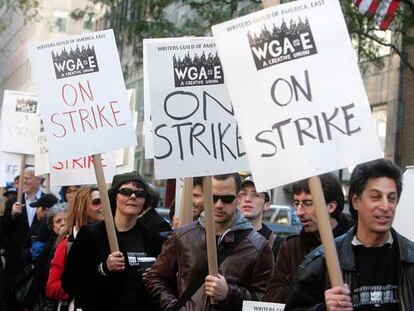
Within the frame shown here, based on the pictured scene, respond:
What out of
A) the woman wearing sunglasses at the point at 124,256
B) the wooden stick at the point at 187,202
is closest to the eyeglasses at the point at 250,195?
the wooden stick at the point at 187,202

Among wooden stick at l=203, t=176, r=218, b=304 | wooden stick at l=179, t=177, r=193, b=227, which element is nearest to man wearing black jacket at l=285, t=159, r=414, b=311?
wooden stick at l=203, t=176, r=218, b=304

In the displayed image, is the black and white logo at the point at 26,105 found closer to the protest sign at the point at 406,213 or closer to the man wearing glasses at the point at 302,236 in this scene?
the man wearing glasses at the point at 302,236

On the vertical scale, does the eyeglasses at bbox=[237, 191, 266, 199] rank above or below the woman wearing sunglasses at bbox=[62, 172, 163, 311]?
above

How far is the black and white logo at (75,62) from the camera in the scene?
6.51 meters

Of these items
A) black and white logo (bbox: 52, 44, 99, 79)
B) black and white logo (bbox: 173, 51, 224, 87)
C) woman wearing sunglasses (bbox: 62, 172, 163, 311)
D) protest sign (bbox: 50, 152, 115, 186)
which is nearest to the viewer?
black and white logo (bbox: 173, 51, 224, 87)

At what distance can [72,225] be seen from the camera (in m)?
7.42

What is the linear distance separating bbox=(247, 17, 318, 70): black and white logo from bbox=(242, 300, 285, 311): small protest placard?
4.51ft

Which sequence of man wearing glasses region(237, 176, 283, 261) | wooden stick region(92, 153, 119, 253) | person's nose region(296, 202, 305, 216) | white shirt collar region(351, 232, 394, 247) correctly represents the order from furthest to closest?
man wearing glasses region(237, 176, 283, 261) → wooden stick region(92, 153, 119, 253) → person's nose region(296, 202, 305, 216) → white shirt collar region(351, 232, 394, 247)

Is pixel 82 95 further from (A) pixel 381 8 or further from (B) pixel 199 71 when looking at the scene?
(A) pixel 381 8

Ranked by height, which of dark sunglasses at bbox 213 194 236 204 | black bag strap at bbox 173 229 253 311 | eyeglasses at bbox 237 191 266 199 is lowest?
black bag strap at bbox 173 229 253 311

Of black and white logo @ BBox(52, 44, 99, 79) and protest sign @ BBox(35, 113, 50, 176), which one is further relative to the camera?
protest sign @ BBox(35, 113, 50, 176)

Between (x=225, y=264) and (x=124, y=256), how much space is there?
1093 mm

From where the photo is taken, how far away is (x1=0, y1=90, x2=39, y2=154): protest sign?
10.6 meters

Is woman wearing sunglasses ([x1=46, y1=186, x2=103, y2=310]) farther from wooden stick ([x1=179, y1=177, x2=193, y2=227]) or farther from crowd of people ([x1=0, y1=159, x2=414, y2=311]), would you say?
wooden stick ([x1=179, y1=177, x2=193, y2=227])
